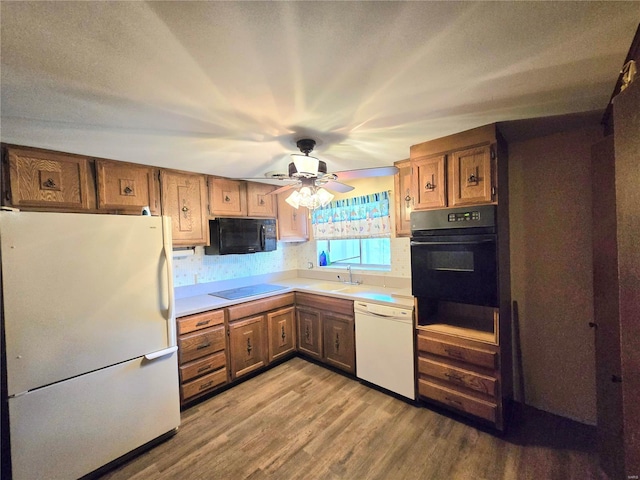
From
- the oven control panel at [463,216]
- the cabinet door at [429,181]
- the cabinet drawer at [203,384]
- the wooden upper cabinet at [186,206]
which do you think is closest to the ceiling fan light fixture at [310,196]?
the cabinet door at [429,181]

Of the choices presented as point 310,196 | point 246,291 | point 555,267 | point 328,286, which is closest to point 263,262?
point 246,291

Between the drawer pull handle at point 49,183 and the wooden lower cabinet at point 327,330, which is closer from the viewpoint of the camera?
the drawer pull handle at point 49,183

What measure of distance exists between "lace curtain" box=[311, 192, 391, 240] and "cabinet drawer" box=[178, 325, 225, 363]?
180 centimetres

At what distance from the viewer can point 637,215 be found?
71 centimetres

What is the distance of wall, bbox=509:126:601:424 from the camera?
1896 millimetres

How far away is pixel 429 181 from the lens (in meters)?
2.04

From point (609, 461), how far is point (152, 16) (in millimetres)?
3033

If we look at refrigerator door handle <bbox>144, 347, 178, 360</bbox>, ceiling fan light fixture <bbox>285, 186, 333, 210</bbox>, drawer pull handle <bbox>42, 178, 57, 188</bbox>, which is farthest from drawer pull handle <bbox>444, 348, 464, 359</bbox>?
drawer pull handle <bbox>42, 178, 57, 188</bbox>

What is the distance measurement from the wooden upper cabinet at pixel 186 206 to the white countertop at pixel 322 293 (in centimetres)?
60

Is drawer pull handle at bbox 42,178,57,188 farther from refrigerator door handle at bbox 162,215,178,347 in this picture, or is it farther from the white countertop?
the white countertop

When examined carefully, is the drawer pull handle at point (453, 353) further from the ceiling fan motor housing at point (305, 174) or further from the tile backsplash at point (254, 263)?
the ceiling fan motor housing at point (305, 174)

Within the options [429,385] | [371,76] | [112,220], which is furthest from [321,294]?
[371,76]

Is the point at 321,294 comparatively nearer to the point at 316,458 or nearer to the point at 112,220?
the point at 316,458

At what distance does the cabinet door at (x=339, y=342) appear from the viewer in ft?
8.66
